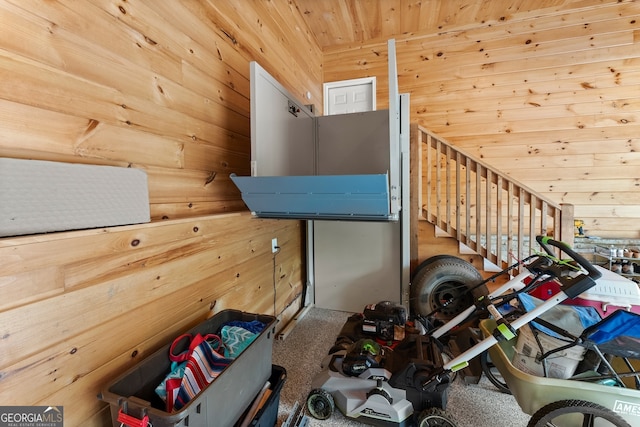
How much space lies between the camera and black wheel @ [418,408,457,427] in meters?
1.17

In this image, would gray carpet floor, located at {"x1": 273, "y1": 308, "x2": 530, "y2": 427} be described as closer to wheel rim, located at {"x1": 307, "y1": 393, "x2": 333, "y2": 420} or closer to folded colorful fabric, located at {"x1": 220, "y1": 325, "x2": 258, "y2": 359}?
wheel rim, located at {"x1": 307, "y1": 393, "x2": 333, "y2": 420}

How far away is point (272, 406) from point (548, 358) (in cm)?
132

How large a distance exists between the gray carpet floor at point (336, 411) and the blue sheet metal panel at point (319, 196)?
3.43ft

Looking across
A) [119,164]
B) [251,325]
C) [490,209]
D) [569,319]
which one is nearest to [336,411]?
[251,325]

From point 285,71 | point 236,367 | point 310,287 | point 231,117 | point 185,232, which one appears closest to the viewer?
point 236,367

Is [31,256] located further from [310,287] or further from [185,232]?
[310,287]

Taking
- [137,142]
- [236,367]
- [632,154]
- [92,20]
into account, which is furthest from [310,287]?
[632,154]

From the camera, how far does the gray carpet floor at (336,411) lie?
1380mm

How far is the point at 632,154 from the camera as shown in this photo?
2.88m

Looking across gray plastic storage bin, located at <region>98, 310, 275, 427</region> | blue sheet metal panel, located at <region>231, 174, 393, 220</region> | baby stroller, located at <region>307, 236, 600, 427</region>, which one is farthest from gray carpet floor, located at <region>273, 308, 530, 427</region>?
blue sheet metal panel, located at <region>231, 174, 393, 220</region>

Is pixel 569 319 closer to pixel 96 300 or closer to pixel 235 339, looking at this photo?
pixel 235 339

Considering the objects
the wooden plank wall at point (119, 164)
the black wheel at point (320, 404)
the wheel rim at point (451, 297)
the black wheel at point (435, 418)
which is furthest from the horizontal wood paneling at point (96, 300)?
the wheel rim at point (451, 297)

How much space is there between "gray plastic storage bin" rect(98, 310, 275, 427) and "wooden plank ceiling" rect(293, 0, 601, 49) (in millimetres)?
3174

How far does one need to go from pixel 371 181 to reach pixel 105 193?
0.99 meters
